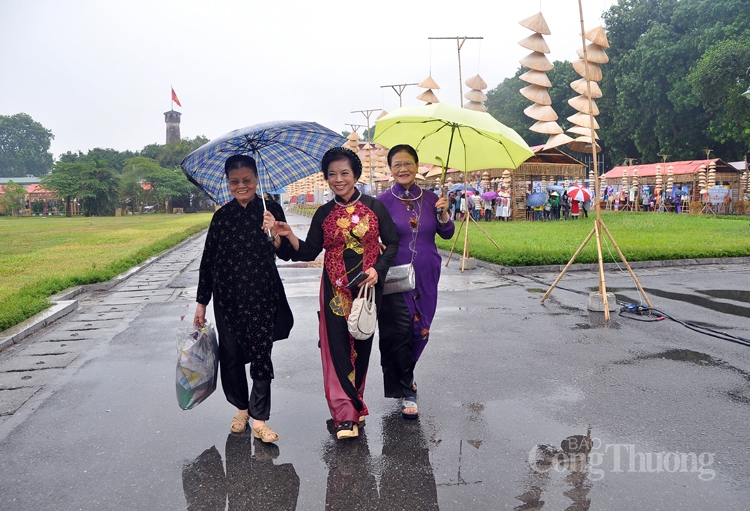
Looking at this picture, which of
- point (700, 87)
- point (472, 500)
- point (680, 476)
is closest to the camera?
point (472, 500)

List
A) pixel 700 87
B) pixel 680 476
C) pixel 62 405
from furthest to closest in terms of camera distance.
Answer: pixel 700 87, pixel 62 405, pixel 680 476

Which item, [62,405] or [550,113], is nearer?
[62,405]

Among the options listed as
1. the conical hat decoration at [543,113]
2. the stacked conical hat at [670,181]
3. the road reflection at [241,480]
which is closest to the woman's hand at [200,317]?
the road reflection at [241,480]

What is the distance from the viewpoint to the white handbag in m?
3.57

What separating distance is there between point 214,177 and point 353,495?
7.61 ft

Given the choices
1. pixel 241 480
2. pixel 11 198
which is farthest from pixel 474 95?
pixel 11 198

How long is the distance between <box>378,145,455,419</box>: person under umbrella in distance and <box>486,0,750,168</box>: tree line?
3229cm

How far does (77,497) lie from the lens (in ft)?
9.93

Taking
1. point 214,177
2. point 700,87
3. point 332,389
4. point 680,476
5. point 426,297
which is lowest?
point 680,476

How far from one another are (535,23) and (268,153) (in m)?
15.2

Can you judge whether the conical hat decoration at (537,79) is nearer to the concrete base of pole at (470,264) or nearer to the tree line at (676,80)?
the concrete base of pole at (470,264)

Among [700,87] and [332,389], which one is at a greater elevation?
[700,87]

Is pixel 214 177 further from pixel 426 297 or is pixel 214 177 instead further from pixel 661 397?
pixel 661 397

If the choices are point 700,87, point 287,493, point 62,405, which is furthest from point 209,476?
point 700,87
